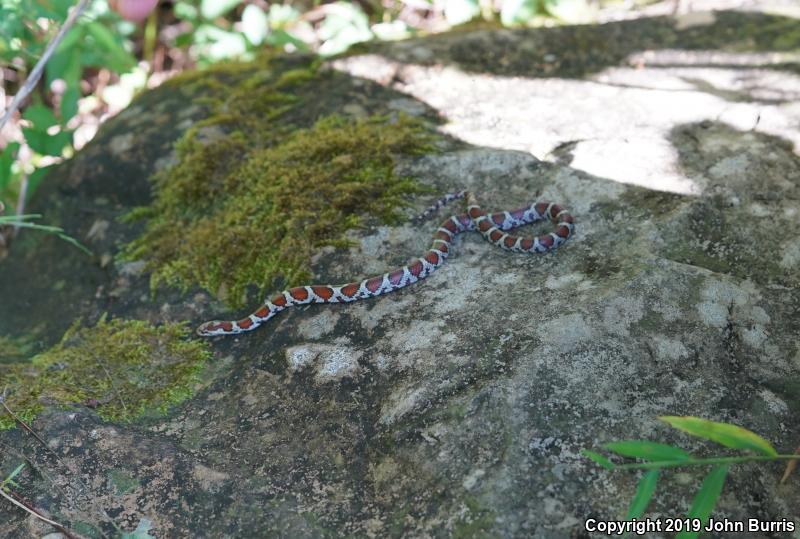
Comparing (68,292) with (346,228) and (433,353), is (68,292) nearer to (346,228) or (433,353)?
(346,228)

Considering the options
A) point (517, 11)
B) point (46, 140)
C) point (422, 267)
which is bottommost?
point (422, 267)

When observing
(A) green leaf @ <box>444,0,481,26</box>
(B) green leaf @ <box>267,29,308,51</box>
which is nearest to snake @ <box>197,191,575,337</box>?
(A) green leaf @ <box>444,0,481,26</box>

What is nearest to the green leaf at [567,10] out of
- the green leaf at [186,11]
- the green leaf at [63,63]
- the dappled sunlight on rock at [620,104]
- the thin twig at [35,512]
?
the dappled sunlight on rock at [620,104]

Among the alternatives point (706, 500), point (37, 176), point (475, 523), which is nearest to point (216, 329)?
point (475, 523)

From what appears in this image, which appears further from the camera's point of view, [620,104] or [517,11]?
[517,11]

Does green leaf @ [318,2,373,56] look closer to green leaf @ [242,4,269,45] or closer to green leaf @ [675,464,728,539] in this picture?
green leaf @ [242,4,269,45]

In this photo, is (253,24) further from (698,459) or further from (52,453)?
(698,459)

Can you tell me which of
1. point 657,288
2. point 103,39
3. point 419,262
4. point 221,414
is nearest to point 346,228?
point 419,262
